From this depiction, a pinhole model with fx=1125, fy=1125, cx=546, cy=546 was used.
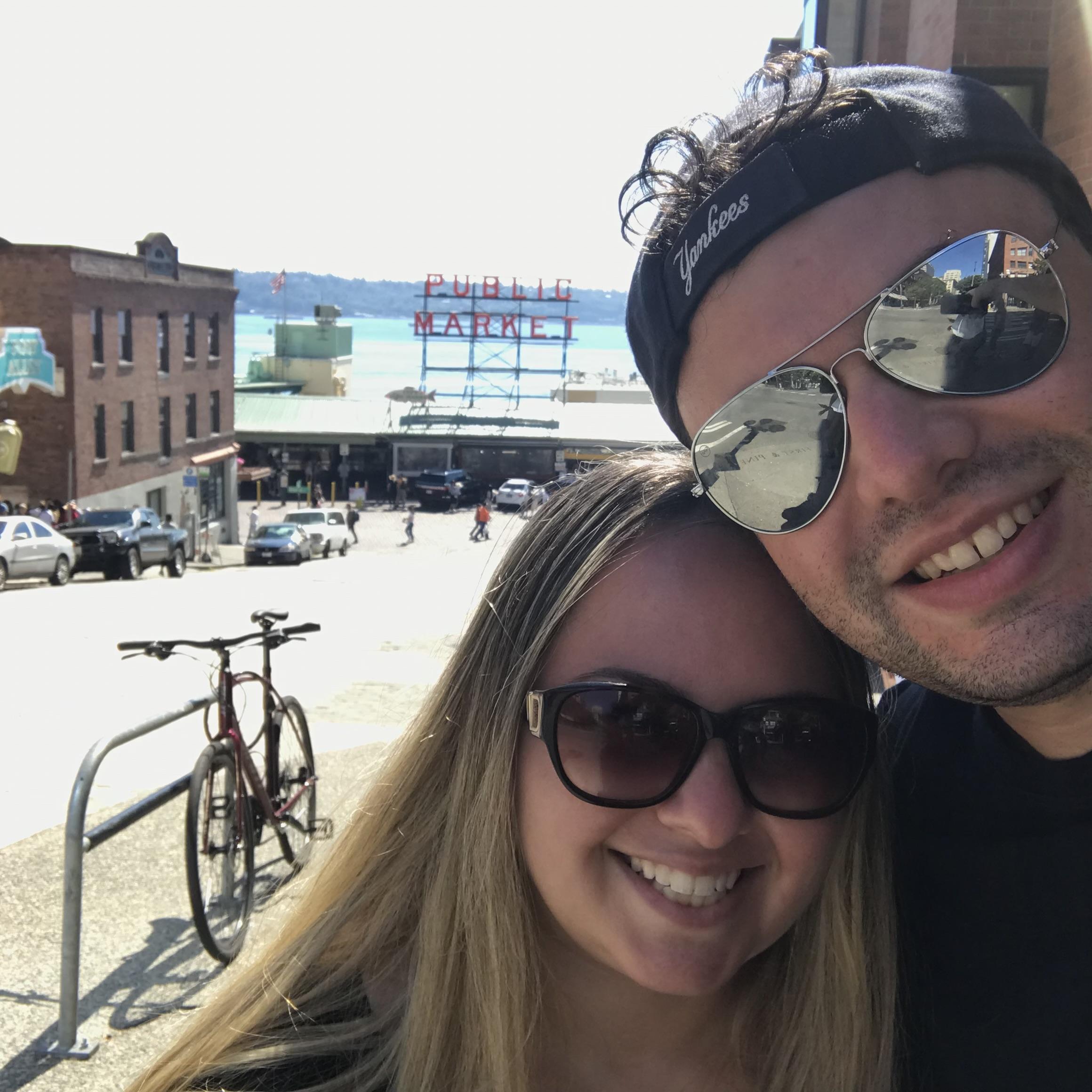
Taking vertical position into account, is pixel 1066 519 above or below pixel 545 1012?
above

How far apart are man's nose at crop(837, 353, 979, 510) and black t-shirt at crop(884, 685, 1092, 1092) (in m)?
0.50

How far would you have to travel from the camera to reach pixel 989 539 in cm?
142

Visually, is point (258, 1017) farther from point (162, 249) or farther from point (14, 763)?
point (162, 249)

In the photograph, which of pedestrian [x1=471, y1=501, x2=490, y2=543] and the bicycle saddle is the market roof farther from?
the bicycle saddle

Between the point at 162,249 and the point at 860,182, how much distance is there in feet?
136

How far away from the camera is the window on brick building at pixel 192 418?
42.1 metres

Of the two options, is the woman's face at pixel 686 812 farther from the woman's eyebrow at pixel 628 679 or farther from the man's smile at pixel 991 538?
the man's smile at pixel 991 538

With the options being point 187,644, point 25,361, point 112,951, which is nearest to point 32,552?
point 25,361

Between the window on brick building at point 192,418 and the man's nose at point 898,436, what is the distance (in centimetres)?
4289

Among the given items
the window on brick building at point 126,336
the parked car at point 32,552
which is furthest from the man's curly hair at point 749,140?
the window on brick building at point 126,336

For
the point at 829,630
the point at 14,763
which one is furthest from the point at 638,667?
the point at 14,763

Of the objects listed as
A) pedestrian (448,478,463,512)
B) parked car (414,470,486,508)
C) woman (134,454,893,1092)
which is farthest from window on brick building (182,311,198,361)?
woman (134,454,893,1092)

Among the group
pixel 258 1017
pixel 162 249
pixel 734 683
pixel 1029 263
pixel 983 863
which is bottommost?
pixel 258 1017

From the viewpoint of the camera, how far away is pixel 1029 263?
4.79ft
